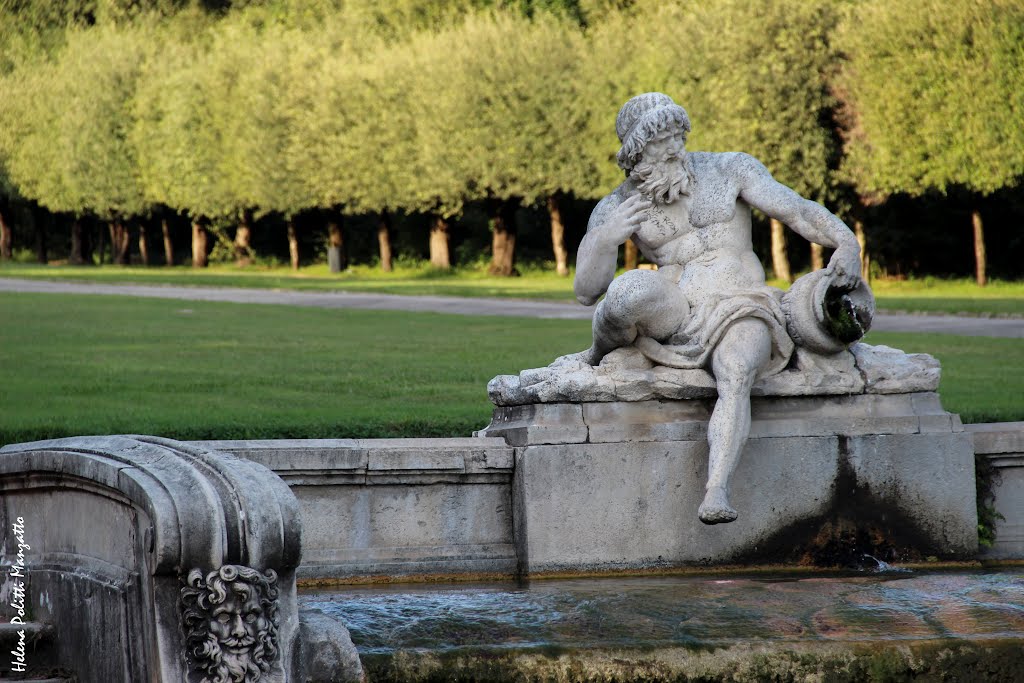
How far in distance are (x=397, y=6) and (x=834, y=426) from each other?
47.5m

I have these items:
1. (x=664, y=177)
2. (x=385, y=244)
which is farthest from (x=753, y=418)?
(x=385, y=244)

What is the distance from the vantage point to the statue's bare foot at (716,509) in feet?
15.3

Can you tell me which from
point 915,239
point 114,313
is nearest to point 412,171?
point 915,239

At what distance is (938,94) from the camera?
102 feet

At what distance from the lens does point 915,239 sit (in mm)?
37375

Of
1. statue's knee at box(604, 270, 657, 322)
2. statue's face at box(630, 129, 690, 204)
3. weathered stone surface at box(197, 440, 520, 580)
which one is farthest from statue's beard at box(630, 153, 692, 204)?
weathered stone surface at box(197, 440, 520, 580)

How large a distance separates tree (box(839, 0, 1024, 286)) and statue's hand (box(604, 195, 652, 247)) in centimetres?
2697

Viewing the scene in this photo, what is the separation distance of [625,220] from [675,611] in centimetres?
166

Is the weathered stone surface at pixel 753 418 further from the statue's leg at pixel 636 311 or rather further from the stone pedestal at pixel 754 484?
the statue's leg at pixel 636 311

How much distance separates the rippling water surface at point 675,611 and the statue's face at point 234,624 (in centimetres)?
44

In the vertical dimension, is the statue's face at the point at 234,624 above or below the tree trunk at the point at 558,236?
below

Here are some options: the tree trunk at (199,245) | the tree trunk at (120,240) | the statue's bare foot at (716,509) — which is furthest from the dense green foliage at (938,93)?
the tree trunk at (120,240)

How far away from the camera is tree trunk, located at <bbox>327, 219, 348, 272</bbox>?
45062 mm

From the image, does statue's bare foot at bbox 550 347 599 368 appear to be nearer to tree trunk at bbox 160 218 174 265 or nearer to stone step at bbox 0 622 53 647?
stone step at bbox 0 622 53 647
